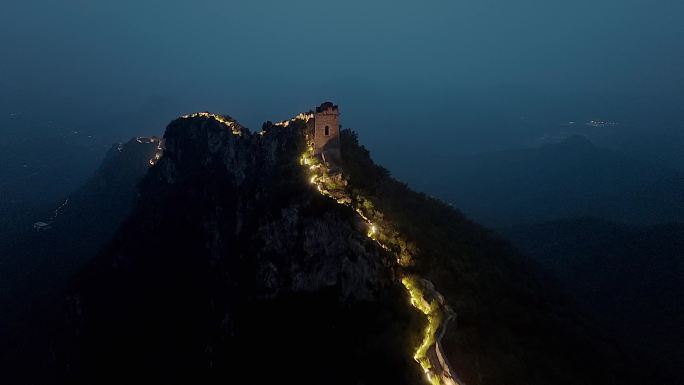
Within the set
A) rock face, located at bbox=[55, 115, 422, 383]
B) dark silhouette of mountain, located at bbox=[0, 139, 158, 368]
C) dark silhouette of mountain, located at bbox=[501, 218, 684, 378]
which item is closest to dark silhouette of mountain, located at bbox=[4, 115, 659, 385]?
rock face, located at bbox=[55, 115, 422, 383]

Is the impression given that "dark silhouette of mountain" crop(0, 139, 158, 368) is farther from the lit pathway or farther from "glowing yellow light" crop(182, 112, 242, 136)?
the lit pathway

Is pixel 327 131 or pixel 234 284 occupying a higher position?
pixel 327 131

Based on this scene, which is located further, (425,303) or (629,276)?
(629,276)

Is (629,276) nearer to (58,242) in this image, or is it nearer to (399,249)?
(399,249)

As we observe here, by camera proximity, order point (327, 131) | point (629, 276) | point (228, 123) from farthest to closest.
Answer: point (228, 123), point (629, 276), point (327, 131)

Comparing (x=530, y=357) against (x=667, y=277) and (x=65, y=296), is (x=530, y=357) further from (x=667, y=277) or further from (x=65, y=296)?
(x=65, y=296)

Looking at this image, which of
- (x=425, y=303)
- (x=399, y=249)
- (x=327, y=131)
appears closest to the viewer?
(x=425, y=303)

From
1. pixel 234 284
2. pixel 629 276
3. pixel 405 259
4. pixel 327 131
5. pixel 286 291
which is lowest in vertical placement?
pixel 629 276

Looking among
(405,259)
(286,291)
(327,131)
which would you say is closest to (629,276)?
(405,259)
